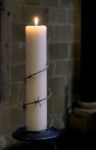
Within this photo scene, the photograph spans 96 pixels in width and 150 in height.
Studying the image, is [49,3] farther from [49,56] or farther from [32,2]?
[49,56]

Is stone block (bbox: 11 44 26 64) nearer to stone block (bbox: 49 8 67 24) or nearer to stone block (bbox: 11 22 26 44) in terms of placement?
stone block (bbox: 11 22 26 44)

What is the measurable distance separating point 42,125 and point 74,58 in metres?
1.58

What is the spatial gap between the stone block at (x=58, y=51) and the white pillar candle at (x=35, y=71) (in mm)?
1386

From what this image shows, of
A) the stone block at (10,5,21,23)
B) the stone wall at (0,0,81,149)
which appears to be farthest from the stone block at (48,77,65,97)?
the stone block at (10,5,21,23)

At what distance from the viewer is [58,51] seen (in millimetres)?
2494

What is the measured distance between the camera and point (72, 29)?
2.58 m

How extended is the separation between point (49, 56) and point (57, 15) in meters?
0.27

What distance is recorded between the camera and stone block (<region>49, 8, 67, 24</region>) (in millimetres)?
2412

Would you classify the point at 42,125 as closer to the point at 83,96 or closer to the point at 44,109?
the point at 44,109

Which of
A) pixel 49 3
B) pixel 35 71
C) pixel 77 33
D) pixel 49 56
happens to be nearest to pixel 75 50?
pixel 77 33

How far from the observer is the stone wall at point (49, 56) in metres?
2.11

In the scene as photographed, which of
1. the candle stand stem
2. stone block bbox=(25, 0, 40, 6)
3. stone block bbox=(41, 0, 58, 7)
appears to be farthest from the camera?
stone block bbox=(41, 0, 58, 7)

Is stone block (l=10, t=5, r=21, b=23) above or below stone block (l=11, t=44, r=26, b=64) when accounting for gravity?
above

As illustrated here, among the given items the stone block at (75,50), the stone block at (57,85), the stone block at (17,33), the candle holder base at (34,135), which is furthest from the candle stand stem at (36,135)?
the stone block at (75,50)
